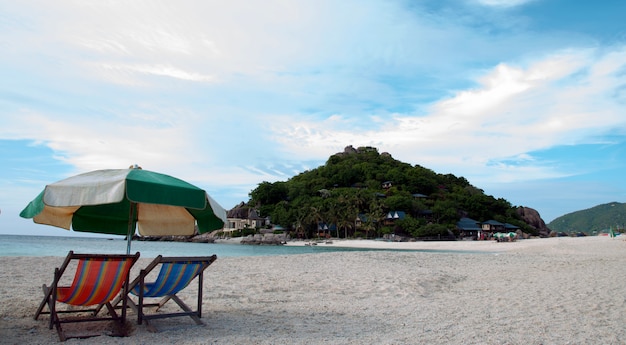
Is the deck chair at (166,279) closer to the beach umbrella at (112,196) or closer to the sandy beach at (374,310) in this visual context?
the sandy beach at (374,310)

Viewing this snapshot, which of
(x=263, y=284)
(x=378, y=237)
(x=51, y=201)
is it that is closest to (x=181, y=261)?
(x=51, y=201)

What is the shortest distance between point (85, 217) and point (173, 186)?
245 centimetres

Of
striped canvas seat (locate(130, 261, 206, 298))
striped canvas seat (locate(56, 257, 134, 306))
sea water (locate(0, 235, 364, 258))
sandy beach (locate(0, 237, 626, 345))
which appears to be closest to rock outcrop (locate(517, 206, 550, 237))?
sea water (locate(0, 235, 364, 258))

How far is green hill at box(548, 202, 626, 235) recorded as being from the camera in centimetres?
13875

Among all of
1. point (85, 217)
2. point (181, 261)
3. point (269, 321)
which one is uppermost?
point (85, 217)

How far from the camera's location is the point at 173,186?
4.30m

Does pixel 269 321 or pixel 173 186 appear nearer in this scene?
pixel 173 186

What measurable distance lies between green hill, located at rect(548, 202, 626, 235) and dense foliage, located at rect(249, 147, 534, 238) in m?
68.8

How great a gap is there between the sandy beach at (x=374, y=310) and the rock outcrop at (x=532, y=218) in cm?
8222

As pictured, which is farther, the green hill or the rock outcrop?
the green hill

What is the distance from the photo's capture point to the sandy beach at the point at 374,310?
184 inches

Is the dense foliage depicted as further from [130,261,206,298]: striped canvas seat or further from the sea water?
[130,261,206,298]: striped canvas seat

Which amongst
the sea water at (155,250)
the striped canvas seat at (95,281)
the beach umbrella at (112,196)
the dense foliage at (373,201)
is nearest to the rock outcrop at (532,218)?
the dense foliage at (373,201)

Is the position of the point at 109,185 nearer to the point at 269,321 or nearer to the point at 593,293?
the point at 269,321
